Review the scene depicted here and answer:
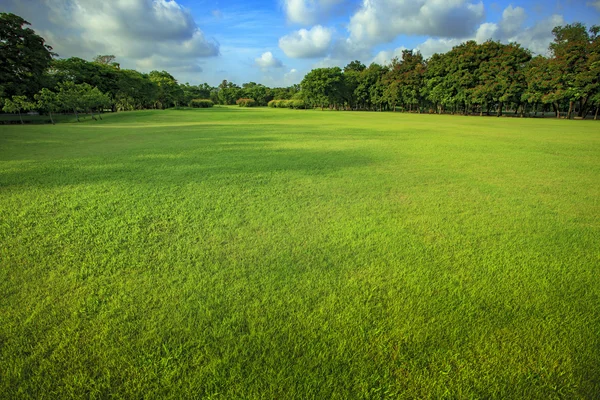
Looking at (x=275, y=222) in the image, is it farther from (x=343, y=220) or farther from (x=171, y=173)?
(x=171, y=173)

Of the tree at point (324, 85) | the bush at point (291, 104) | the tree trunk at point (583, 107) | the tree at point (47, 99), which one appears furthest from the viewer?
the bush at point (291, 104)

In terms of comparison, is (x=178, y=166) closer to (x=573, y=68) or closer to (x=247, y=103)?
(x=573, y=68)

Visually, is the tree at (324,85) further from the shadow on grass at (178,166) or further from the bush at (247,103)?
the shadow on grass at (178,166)

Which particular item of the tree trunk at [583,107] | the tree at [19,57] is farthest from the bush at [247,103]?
the tree trunk at [583,107]

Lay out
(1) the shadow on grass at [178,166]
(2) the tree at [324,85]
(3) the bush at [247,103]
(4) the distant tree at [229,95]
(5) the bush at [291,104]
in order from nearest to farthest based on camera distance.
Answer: (1) the shadow on grass at [178,166] → (2) the tree at [324,85] → (5) the bush at [291,104] → (3) the bush at [247,103] → (4) the distant tree at [229,95]

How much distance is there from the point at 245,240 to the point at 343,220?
1572 mm

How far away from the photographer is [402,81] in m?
62.7

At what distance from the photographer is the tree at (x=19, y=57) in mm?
32281

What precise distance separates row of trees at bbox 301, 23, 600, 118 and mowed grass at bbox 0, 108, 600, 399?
47807 mm

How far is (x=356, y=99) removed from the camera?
79625mm

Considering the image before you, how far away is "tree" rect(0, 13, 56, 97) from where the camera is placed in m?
32.3

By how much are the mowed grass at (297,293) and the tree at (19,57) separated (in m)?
39.8

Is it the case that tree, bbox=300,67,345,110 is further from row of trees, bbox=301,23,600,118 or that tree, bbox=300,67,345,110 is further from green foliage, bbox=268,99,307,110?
green foliage, bbox=268,99,307,110

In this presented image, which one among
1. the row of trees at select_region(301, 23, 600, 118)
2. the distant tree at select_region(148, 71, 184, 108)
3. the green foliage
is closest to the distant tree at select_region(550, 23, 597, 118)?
the row of trees at select_region(301, 23, 600, 118)
